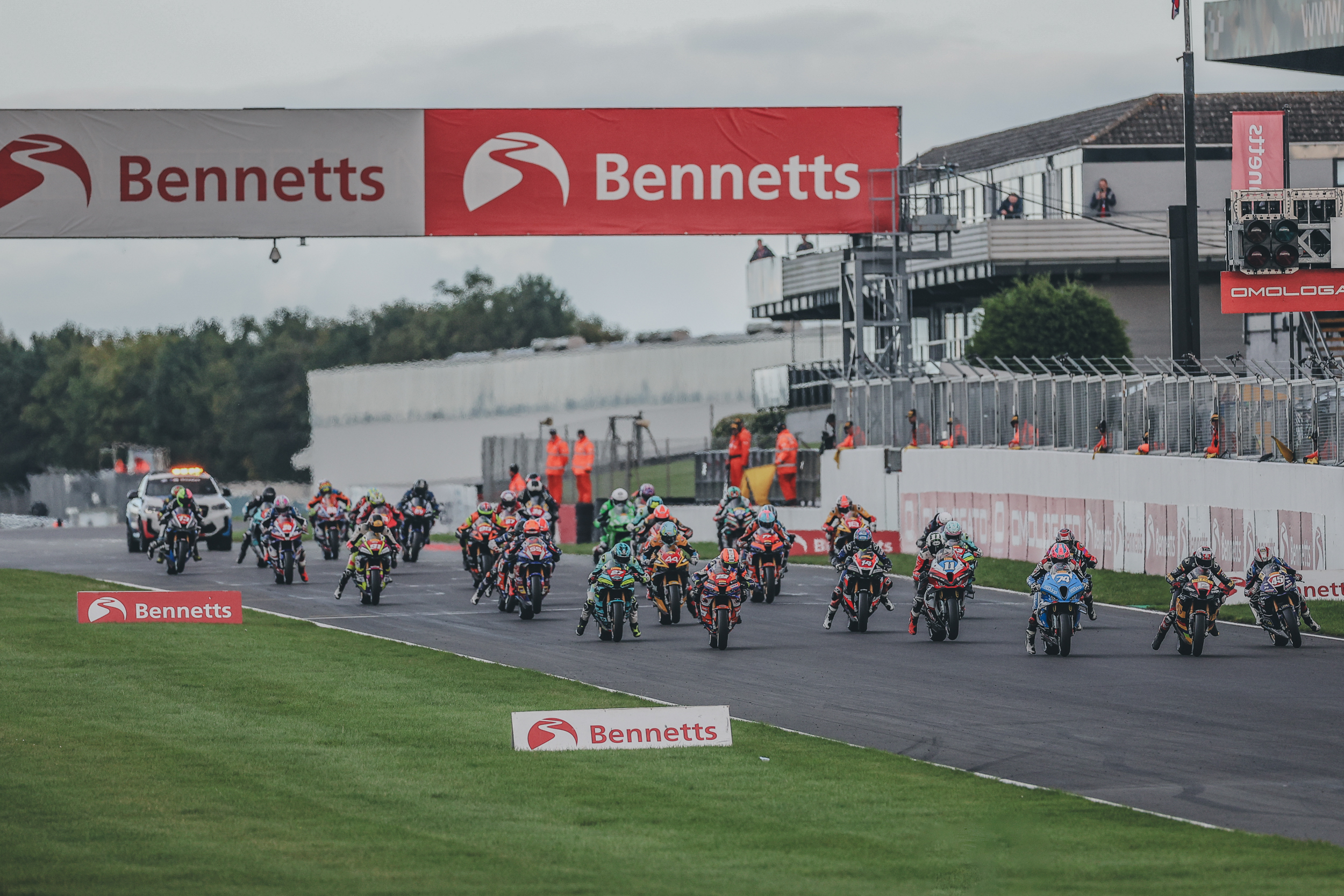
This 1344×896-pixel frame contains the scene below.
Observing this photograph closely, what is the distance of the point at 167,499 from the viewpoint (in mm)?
40719

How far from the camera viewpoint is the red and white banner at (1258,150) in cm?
4491

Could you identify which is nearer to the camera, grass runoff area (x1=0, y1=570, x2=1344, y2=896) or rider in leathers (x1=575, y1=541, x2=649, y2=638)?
grass runoff area (x1=0, y1=570, x2=1344, y2=896)

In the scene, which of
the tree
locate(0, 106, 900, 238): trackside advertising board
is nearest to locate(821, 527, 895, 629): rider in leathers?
locate(0, 106, 900, 238): trackside advertising board

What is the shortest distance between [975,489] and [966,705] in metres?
19.9

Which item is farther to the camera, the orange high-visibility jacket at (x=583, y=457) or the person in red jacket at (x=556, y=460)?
the person in red jacket at (x=556, y=460)

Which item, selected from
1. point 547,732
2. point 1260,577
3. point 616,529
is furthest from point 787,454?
point 547,732

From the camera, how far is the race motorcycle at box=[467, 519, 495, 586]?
29.9 meters

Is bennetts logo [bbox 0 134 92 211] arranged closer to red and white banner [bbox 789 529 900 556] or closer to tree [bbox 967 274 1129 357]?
red and white banner [bbox 789 529 900 556]

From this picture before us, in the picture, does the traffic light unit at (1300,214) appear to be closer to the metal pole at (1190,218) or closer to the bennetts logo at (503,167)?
the metal pole at (1190,218)

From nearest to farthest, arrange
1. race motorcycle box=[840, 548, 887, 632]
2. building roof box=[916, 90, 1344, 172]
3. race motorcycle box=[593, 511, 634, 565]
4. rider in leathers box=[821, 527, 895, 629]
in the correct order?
rider in leathers box=[821, 527, 895, 629], race motorcycle box=[840, 548, 887, 632], race motorcycle box=[593, 511, 634, 565], building roof box=[916, 90, 1344, 172]

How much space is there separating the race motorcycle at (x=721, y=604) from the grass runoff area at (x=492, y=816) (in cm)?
441

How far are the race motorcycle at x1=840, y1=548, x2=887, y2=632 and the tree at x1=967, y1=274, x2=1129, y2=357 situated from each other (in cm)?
2776

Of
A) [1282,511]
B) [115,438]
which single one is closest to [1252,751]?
[1282,511]

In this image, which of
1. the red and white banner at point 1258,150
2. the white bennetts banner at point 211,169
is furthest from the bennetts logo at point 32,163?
the red and white banner at point 1258,150
